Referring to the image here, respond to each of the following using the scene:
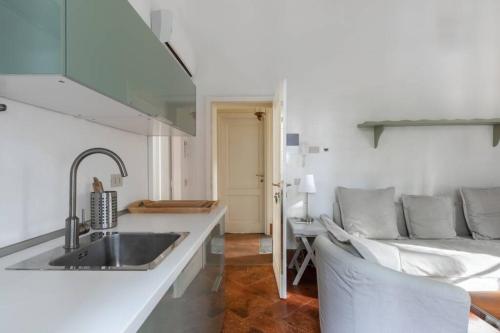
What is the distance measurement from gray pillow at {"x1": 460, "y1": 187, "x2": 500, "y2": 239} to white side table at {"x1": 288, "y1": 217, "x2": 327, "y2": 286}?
1597 millimetres

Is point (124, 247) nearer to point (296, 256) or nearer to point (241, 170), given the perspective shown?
point (296, 256)

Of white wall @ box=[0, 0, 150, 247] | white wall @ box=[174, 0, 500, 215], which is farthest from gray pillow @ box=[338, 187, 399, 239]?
white wall @ box=[0, 0, 150, 247]

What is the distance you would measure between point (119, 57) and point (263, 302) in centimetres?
225

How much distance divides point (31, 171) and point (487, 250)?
334cm

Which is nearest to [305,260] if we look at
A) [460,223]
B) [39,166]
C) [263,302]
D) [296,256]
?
[296,256]

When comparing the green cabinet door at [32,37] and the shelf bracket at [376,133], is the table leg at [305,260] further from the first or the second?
the green cabinet door at [32,37]

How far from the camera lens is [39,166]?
3.70 feet

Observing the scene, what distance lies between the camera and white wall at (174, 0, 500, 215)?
10.4ft

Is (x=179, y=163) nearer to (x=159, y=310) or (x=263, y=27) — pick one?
(x=263, y=27)

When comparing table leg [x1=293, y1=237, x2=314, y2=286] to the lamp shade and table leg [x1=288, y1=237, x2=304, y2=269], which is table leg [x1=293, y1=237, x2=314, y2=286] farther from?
the lamp shade

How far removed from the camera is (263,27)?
3.15 metres

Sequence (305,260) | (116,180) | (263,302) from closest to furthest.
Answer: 1. (116,180)
2. (263,302)
3. (305,260)

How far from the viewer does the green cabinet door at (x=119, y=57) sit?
77 centimetres

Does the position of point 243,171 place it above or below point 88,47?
below
